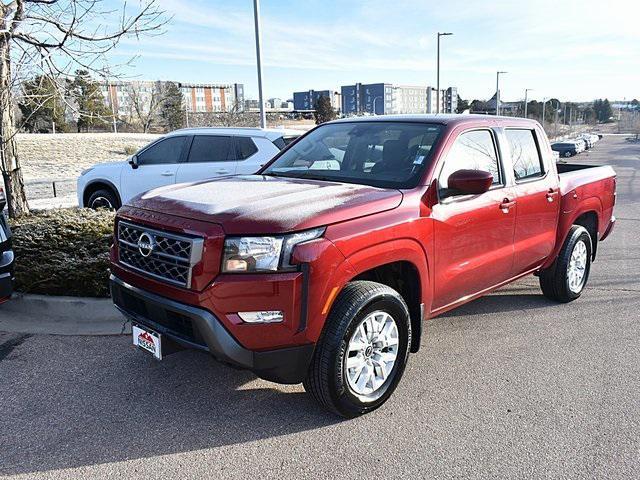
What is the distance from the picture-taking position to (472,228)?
4.11 meters

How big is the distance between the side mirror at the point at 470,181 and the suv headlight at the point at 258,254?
135cm

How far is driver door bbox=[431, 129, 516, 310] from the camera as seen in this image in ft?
12.8

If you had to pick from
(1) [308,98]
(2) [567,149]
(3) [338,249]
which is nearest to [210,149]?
(3) [338,249]

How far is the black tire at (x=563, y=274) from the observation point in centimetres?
546

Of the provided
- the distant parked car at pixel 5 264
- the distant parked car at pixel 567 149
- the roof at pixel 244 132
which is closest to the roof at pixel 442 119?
the distant parked car at pixel 5 264

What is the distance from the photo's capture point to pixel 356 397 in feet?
11.1

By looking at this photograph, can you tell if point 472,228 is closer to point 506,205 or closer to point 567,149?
point 506,205

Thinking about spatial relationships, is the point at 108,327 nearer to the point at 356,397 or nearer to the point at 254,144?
the point at 356,397

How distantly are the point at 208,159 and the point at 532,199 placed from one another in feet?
19.1

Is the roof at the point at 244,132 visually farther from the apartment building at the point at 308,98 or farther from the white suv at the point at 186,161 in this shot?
the apartment building at the point at 308,98

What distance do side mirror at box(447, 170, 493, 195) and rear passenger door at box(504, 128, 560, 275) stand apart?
3.32 ft

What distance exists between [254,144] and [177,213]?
5945 mm

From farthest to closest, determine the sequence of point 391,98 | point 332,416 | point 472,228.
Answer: point 391,98
point 472,228
point 332,416

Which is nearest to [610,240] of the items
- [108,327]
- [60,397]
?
[108,327]
